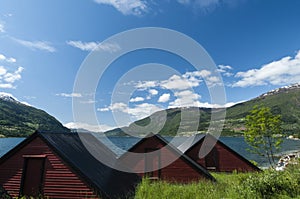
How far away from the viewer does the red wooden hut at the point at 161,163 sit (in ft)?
72.1

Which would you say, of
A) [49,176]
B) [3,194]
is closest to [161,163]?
[49,176]

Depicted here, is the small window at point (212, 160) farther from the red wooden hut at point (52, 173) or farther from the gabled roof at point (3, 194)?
the gabled roof at point (3, 194)

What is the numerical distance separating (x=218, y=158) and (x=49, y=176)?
70.9 ft

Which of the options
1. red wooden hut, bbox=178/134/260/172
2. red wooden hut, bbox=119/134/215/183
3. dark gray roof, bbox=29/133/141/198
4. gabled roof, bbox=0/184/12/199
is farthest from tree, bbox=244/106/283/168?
gabled roof, bbox=0/184/12/199

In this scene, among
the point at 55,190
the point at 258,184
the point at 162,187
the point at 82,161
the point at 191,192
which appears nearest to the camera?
the point at 258,184

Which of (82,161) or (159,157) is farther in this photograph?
(159,157)

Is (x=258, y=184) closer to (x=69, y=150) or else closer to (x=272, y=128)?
(x=69, y=150)

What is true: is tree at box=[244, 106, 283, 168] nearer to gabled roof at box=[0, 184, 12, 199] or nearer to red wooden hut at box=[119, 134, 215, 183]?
red wooden hut at box=[119, 134, 215, 183]

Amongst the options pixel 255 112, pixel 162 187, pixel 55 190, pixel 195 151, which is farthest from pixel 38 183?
pixel 255 112

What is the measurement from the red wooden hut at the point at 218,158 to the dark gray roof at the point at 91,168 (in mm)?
10855

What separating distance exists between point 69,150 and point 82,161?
56.5 inches

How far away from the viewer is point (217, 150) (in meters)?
31.0

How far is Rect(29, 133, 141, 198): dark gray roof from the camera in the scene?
54.3 ft

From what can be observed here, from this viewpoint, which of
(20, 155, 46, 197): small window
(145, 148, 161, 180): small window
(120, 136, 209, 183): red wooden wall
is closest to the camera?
(20, 155, 46, 197): small window
